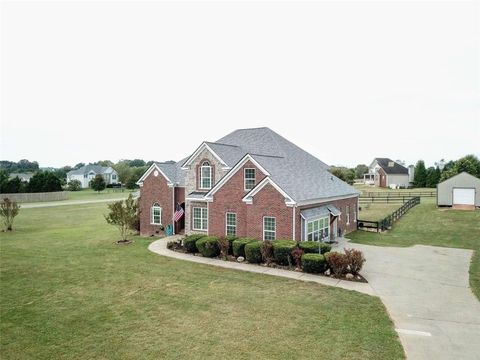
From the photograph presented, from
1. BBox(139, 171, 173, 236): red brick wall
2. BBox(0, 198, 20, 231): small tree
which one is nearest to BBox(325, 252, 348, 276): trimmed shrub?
BBox(139, 171, 173, 236): red brick wall

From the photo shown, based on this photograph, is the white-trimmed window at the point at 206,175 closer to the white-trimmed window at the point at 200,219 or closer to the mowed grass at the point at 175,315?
the white-trimmed window at the point at 200,219

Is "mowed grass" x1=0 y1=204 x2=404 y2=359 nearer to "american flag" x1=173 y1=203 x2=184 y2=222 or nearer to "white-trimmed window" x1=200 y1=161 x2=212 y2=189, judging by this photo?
"white-trimmed window" x1=200 y1=161 x2=212 y2=189

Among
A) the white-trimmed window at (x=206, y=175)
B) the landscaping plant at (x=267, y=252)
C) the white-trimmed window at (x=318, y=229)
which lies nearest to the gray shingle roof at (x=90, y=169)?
the white-trimmed window at (x=206, y=175)

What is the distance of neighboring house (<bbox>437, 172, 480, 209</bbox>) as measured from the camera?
46.8m

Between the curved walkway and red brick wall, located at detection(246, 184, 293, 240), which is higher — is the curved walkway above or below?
below

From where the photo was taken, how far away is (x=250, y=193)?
24.5 meters

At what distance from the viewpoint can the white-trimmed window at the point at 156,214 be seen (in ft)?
107

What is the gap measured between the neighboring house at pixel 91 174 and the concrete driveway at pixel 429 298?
12589 cm

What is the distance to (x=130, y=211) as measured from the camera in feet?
97.6

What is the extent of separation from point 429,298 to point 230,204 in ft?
46.7

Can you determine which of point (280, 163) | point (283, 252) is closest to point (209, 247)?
point (283, 252)

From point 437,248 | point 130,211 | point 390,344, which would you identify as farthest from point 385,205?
point 390,344

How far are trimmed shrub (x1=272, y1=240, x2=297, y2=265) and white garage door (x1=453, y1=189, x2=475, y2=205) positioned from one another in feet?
122

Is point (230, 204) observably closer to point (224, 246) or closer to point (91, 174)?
point (224, 246)
